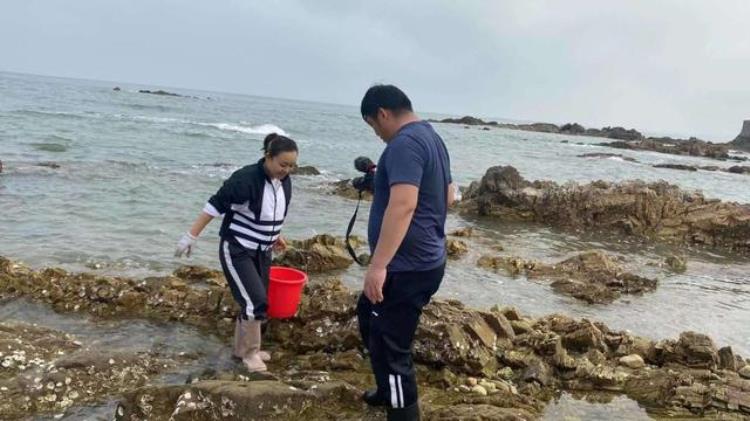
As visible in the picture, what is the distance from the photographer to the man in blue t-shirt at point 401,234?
3416 millimetres

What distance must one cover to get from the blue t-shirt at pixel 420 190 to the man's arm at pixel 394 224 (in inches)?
2.9

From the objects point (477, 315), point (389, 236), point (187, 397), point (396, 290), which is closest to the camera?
point (389, 236)

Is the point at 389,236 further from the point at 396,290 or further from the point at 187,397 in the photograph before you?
the point at 187,397

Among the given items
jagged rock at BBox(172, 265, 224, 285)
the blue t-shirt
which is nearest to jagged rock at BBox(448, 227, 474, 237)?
jagged rock at BBox(172, 265, 224, 285)

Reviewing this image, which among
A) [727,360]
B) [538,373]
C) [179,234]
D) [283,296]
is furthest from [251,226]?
[179,234]

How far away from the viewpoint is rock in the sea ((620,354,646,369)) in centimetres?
598

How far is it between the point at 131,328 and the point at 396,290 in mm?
3616

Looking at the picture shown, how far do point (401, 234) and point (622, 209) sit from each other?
1582 centimetres

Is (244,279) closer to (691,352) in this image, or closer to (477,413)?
(477,413)

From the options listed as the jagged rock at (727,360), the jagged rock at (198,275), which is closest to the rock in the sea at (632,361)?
the jagged rock at (727,360)

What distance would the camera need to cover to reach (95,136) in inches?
1146

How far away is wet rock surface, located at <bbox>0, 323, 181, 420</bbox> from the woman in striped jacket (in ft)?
2.77

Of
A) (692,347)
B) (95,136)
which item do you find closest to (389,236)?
(692,347)

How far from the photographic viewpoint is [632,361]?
19.7 feet
